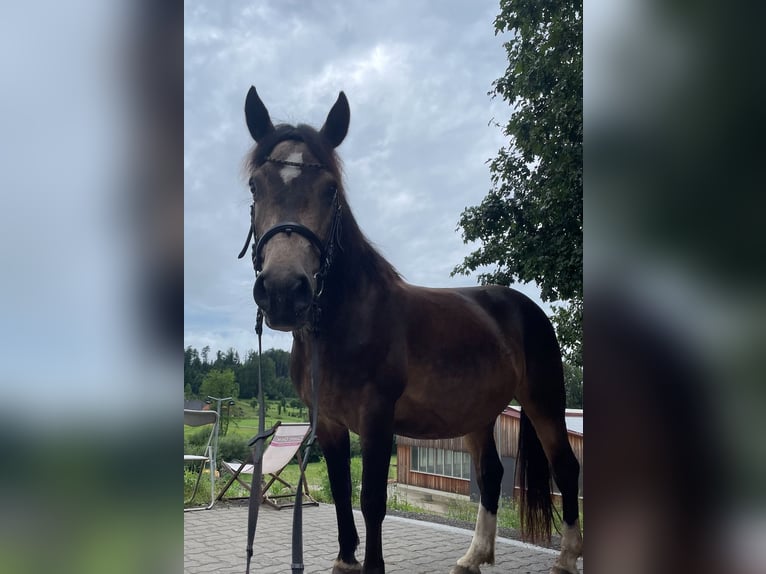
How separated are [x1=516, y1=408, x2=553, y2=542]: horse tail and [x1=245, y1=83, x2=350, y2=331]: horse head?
212 centimetres

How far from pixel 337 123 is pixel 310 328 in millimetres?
953

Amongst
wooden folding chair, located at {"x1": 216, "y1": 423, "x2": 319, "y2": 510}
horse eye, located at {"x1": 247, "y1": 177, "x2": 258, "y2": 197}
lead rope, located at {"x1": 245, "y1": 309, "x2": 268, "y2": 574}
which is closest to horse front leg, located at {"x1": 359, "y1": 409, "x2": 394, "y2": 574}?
lead rope, located at {"x1": 245, "y1": 309, "x2": 268, "y2": 574}

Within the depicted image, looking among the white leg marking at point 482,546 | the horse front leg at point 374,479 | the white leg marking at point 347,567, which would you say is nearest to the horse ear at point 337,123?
the horse front leg at point 374,479

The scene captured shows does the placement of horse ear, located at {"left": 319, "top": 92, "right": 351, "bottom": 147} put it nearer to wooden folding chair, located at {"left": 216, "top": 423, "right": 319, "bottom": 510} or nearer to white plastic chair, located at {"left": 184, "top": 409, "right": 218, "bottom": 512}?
wooden folding chair, located at {"left": 216, "top": 423, "right": 319, "bottom": 510}

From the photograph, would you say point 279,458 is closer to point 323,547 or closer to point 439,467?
point 323,547

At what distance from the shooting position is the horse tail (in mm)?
3693

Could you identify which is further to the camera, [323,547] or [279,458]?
[279,458]

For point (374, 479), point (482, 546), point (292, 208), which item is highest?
point (292, 208)

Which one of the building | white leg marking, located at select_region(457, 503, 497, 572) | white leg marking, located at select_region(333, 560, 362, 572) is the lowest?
the building

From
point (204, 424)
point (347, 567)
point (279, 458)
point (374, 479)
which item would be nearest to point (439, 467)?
point (279, 458)

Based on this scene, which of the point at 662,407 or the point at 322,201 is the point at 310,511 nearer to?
the point at 322,201

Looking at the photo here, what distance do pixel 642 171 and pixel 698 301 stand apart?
21cm

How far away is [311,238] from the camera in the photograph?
217cm

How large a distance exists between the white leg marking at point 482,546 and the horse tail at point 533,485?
0.28 metres
